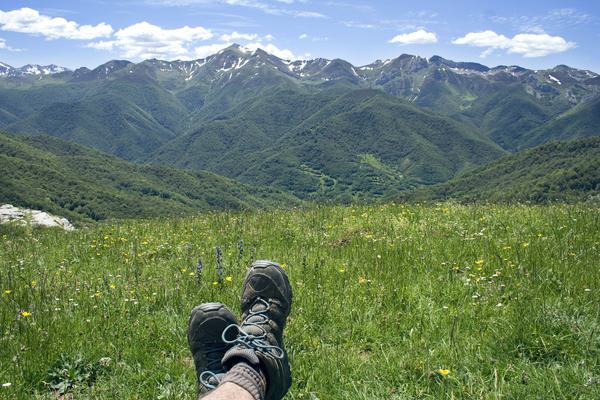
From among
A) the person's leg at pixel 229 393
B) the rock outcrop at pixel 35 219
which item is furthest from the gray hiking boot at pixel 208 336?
the rock outcrop at pixel 35 219

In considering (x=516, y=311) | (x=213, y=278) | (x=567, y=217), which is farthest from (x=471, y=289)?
(x=567, y=217)

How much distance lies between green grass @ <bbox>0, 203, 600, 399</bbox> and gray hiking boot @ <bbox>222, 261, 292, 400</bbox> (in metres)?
0.41

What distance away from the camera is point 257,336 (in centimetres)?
367

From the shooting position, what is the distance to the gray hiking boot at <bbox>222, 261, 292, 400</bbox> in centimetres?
323

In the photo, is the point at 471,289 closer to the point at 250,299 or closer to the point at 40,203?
the point at 250,299

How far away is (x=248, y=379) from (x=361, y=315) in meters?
2.26

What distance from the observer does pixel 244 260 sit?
738 centimetres

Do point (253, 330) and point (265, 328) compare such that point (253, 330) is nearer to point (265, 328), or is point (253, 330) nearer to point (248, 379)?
point (265, 328)

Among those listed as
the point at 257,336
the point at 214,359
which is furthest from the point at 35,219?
the point at 257,336

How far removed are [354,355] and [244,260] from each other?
11.5 feet

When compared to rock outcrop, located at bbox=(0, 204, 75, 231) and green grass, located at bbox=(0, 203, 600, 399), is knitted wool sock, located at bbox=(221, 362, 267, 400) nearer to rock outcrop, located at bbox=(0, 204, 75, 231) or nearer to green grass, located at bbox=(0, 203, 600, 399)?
green grass, located at bbox=(0, 203, 600, 399)

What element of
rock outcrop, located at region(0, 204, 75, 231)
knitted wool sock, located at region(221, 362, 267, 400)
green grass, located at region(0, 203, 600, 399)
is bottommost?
rock outcrop, located at region(0, 204, 75, 231)

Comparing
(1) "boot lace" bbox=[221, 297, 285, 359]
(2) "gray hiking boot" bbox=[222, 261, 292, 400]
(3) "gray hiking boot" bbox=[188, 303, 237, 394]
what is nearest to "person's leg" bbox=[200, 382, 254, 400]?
(2) "gray hiking boot" bbox=[222, 261, 292, 400]

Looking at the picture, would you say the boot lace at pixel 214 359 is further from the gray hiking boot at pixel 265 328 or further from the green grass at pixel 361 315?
the green grass at pixel 361 315
